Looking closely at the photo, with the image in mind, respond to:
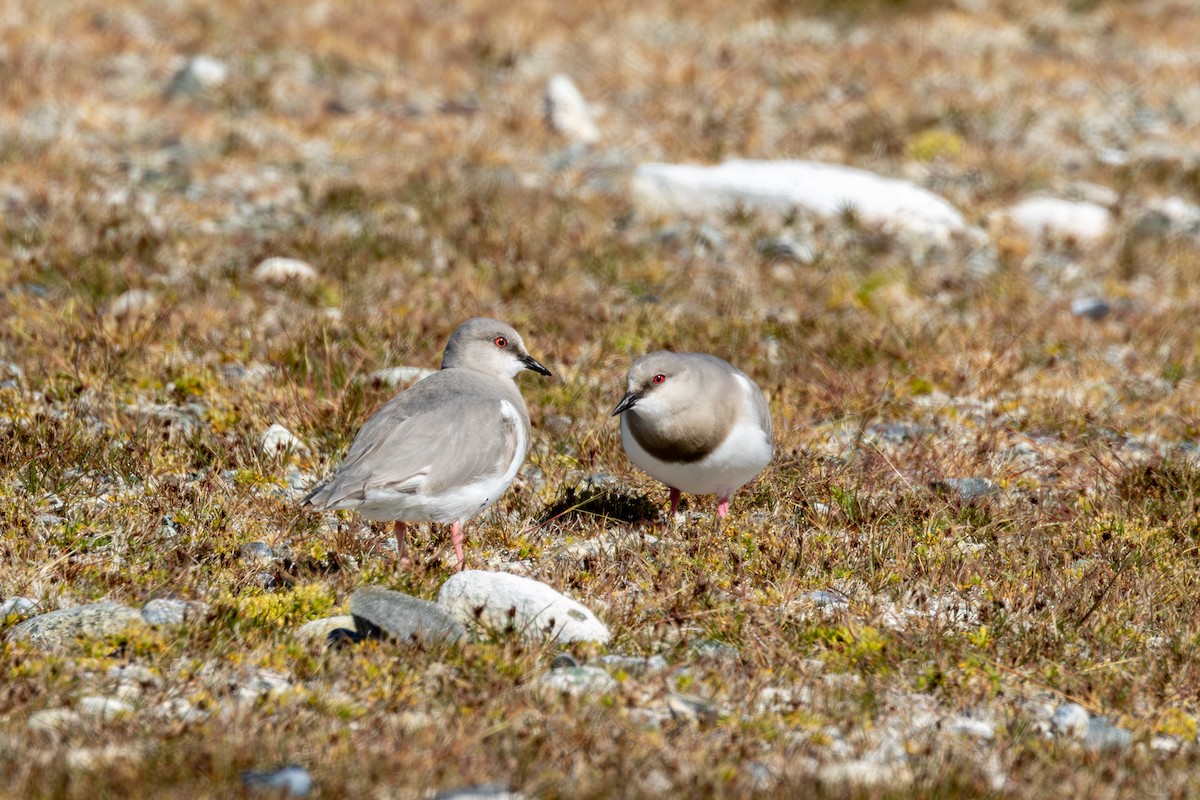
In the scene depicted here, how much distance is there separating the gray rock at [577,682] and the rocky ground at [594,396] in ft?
0.06

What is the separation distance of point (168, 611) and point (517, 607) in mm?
1518

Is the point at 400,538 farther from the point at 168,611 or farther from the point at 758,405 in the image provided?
the point at 758,405

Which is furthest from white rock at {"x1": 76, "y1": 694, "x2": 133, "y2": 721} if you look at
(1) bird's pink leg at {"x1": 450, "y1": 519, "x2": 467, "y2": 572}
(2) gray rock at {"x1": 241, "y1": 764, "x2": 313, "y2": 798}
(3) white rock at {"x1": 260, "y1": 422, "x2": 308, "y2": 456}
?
(3) white rock at {"x1": 260, "y1": 422, "x2": 308, "y2": 456}

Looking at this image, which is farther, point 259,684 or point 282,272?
point 282,272

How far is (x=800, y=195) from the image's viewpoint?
1334cm

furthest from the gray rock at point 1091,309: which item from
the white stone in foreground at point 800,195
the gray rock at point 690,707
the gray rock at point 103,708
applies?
the gray rock at point 103,708

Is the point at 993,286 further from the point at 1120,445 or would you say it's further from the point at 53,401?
the point at 53,401

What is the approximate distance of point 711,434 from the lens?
23.7 ft

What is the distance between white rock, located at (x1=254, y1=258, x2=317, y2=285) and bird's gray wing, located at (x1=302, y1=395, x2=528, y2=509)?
4.00m

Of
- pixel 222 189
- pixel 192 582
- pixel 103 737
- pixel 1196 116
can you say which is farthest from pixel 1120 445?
pixel 1196 116

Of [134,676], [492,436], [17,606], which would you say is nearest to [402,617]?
[134,676]

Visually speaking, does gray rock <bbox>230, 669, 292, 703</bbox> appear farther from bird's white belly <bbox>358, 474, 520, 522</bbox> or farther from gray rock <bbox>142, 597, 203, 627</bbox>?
bird's white belly <bbox>358, 474, 520, 522</bbox>

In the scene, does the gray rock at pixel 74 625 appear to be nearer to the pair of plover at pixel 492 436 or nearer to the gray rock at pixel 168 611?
the gray rock at pixel 168 611

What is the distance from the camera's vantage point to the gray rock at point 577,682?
5.64 m
